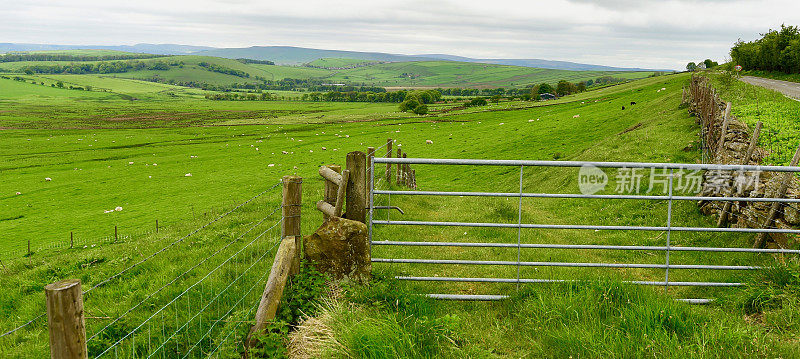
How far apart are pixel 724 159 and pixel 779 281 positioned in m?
9.56

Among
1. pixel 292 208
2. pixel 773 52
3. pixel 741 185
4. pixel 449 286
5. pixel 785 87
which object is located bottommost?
pixel 449 286

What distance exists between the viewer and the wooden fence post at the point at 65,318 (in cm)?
317

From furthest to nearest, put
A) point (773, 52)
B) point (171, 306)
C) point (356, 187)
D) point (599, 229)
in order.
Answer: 1. point (773, 52)
2. point (599, 229)
3. point (171, 306)
4. point (356, 187)

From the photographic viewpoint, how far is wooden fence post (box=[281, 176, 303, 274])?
6012 millimetres

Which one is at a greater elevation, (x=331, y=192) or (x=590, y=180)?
(x=331, y=192)

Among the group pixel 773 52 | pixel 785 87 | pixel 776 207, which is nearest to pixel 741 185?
pixel 776 207

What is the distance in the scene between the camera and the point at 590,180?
21.7 meters

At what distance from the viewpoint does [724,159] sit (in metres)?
14.5

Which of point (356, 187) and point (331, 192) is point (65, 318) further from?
point (331, 192)

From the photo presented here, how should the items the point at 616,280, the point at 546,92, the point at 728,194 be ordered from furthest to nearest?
the point at 546,92, the point at 728,194, the point at 616,280

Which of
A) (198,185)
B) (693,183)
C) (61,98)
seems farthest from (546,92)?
(61,98)

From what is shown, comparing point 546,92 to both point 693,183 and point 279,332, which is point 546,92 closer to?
point 693,183

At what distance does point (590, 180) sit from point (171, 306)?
1911 centimetres

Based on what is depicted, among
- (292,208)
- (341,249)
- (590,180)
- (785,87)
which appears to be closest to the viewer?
(292,208)
